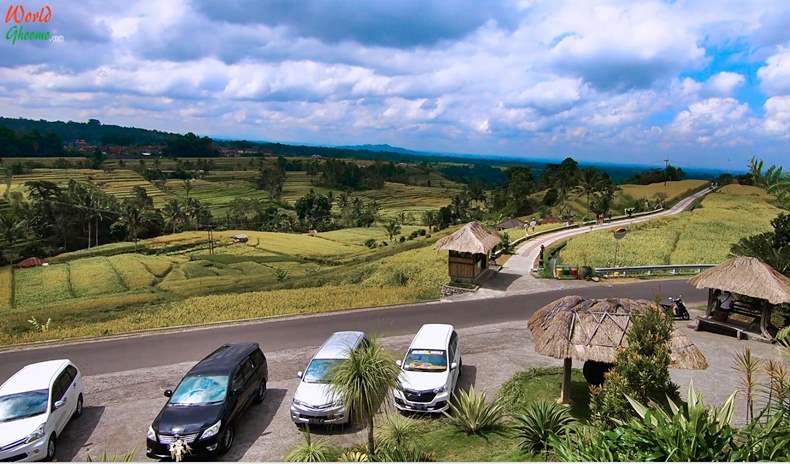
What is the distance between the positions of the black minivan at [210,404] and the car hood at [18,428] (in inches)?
92.7

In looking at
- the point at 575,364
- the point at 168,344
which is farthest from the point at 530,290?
the point at 168,344

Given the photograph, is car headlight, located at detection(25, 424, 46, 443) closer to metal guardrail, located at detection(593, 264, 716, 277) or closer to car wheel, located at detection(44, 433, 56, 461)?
car wheel, located at detection(44, 433, 56, 461)

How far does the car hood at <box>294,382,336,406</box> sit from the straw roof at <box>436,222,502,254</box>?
51.1 ft

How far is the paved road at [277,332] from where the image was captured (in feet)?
56.5

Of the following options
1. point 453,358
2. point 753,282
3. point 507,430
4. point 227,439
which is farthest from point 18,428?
point 753,282

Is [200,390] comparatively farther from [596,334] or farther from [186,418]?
[596,334]

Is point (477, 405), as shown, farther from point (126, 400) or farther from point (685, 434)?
point (126, 400)

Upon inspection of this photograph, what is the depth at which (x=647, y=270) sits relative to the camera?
98.4 feet

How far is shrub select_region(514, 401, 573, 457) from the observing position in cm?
965

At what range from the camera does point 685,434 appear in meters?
6.47

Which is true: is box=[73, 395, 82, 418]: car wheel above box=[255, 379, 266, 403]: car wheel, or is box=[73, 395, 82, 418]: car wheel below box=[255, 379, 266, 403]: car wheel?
below

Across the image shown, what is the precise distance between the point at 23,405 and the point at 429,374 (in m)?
9.92

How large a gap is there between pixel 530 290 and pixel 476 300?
12.4 feet

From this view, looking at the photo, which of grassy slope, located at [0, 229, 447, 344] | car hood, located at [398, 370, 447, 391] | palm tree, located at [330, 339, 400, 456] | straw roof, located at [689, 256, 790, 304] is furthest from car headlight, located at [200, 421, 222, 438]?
straw roof, located at [689, 256, 790, 304]
